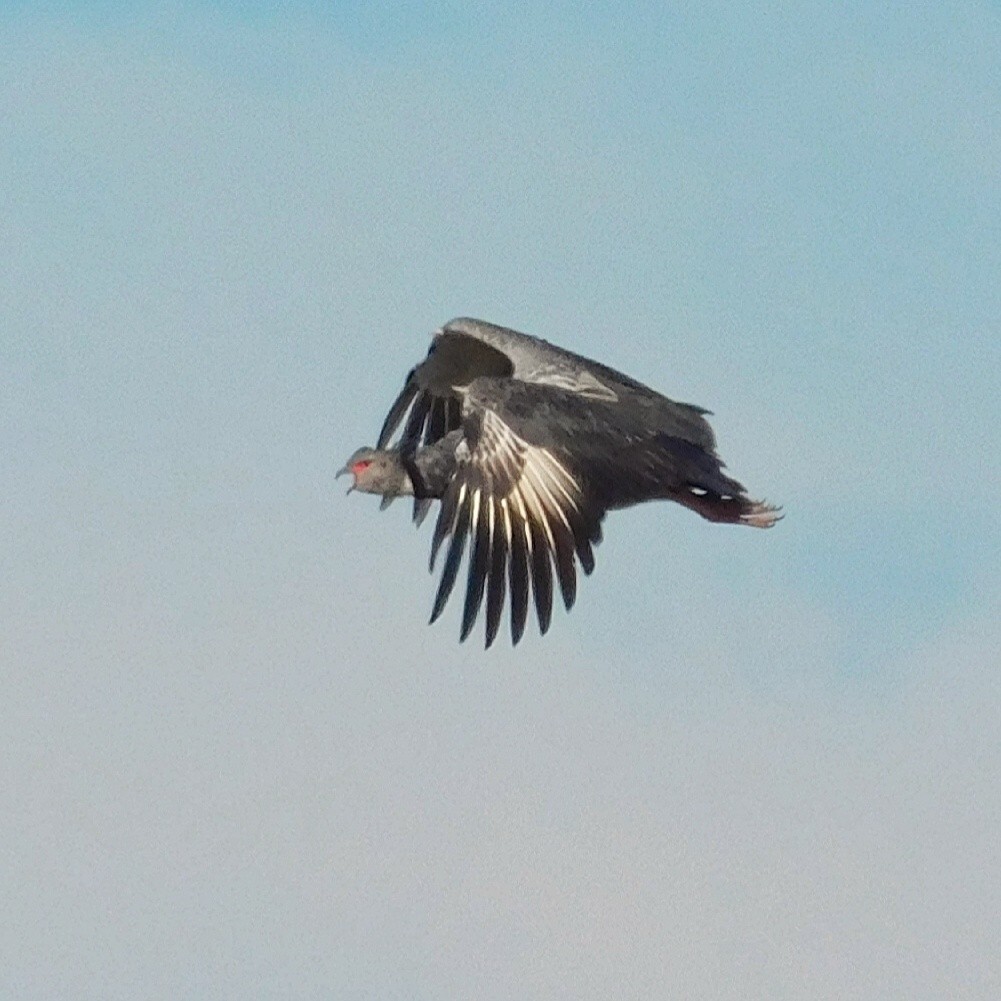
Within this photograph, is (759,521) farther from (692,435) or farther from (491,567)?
(491,567)

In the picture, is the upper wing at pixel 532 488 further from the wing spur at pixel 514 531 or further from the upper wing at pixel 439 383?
the upper wing at pixel 439 383

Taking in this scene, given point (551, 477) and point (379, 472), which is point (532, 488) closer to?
point (551, 477)

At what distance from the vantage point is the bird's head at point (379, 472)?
18406 mm

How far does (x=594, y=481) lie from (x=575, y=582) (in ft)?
2.14

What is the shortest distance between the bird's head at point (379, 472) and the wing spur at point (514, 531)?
7.09 feet

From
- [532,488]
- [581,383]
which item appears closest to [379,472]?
[581,383]

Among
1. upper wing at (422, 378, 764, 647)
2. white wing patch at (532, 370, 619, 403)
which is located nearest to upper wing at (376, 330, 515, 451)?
white wing patch at (532, 370, 619, 403)

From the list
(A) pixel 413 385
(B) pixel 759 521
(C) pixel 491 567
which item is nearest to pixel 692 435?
(B) pixel 759 521

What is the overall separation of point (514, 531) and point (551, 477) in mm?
397

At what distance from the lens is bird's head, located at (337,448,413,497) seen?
1841 centimetres

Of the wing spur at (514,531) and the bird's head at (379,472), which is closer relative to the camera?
the wing spur at (514,531)

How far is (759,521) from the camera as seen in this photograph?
1780cm

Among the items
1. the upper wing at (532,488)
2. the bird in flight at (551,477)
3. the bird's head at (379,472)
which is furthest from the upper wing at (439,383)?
the upper wing at (532,488)

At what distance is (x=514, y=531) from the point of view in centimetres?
1591
